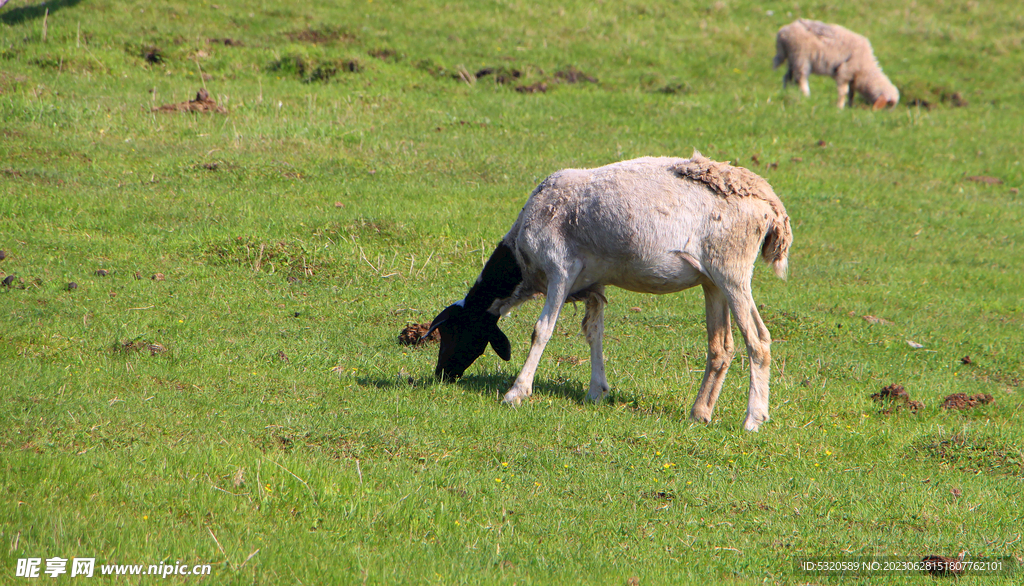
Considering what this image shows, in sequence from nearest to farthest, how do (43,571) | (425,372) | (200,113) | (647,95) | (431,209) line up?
(43,571) → (425,372) → (431,209) → (200,113) → (647,95)

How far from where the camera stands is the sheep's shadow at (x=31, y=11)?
63.2ft

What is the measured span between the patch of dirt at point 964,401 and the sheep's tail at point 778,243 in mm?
2357

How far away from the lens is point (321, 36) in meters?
20.5

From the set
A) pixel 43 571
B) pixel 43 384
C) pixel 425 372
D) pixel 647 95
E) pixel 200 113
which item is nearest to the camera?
pixel 43 571

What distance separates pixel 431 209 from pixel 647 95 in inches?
332

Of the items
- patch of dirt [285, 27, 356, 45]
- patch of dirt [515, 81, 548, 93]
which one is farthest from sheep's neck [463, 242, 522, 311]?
patch of dirt [285, 27, 356, 45]

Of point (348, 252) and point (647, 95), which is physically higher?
point (647, 95)

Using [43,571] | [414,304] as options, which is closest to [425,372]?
[414,304]

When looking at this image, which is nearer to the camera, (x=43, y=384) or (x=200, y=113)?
(x=43, y=384)

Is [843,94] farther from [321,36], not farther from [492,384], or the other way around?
[492,384]

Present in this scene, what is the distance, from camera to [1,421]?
6312 millimetres

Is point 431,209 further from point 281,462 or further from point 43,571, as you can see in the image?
point 43,571

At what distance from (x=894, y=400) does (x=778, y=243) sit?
85.4 inches

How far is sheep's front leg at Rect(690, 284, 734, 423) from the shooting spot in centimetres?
815
